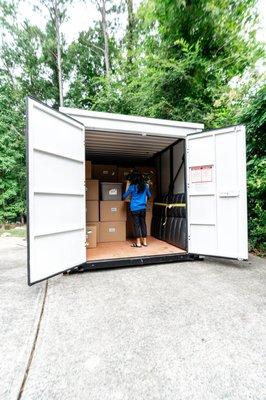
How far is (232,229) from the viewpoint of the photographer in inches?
152

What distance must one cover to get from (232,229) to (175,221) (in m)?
1.51

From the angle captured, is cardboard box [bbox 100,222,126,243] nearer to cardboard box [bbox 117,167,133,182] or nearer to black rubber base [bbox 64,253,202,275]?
cardboard box [bbox 117,167,133,182]

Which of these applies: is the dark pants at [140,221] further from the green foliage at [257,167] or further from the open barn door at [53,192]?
the green foliage at [257,167]

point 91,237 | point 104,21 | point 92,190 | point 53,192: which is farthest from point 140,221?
point 104,21

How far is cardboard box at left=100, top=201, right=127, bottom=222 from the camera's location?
5.57 m

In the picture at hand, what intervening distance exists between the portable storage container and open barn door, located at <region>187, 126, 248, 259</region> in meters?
0.02

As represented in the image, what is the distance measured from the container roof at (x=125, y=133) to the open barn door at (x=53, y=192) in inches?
11.0

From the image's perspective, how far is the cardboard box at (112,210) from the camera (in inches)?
219

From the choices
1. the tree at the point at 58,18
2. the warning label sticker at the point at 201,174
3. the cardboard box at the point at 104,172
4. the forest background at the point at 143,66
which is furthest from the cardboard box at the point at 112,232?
the tree at the point at 58,18

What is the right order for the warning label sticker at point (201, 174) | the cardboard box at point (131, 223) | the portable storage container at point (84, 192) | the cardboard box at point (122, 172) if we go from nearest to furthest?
the portable storage container at point (84, 192) < the warning label sticker at point (201, 174) < the cardboard box at point (131, 223) < the cardboard box at point (122, 172)

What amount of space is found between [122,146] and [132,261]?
9.25 ft

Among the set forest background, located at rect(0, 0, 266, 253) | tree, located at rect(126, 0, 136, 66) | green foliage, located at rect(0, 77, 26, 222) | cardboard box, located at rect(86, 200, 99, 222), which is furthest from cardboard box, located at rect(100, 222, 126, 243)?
tree, located at rect(126, 0, 136, 66)

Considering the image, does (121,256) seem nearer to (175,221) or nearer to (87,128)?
(175,221)

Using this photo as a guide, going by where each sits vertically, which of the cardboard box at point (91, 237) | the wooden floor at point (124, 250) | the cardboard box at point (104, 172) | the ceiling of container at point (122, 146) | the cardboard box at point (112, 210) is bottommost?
the wooden floor at point (124, 250)
